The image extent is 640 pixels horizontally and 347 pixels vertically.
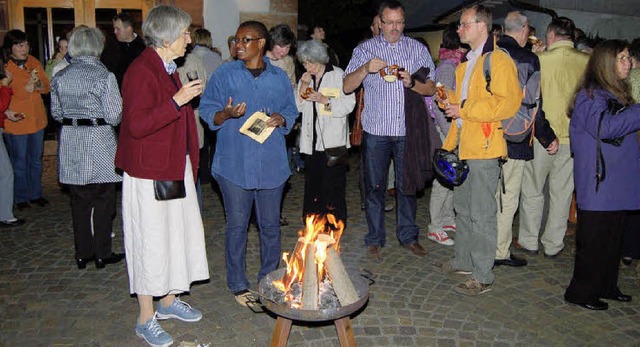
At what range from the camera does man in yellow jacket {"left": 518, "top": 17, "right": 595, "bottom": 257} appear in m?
5.96

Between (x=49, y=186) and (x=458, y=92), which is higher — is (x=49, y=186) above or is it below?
below

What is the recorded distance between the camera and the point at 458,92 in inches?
204


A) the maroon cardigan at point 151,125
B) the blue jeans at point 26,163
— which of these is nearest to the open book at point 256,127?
the maroon cardigan at point 151,125

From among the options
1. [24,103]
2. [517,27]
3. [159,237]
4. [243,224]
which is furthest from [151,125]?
[24,103]

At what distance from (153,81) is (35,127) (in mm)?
4886

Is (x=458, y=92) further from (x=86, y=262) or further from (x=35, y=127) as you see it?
(x=35, y=127)

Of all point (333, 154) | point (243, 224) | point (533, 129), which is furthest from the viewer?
point (333, 154)

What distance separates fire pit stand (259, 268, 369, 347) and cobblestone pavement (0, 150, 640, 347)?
0.71m

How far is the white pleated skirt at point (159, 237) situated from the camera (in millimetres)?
4102

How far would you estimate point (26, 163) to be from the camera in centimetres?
802

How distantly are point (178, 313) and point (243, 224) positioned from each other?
0.90m

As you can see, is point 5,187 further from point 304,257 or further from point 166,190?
point 304,257

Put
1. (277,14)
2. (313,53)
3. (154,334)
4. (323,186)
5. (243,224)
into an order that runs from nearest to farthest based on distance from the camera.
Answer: (154,334) → (243,224) → (313,53) → (323,186) → (277,14)

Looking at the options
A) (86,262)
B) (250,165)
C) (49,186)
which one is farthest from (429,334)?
(49,186)
